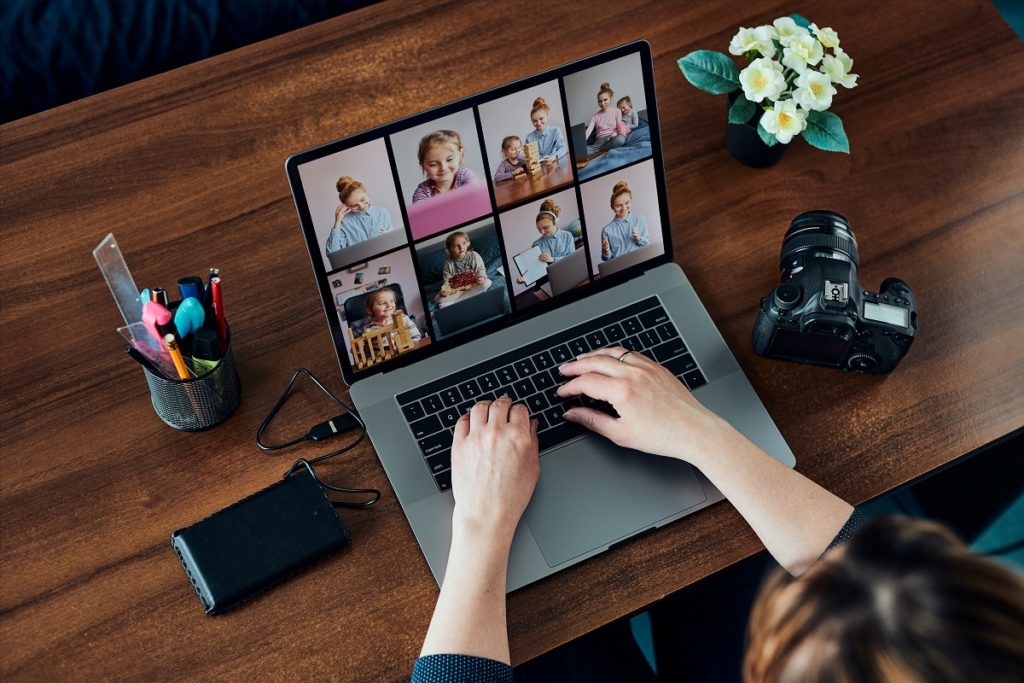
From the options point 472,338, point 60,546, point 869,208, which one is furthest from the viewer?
point 869,208

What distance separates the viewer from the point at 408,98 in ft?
4.28

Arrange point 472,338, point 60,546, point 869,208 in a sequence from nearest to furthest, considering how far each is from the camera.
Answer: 1. point 60,546
2. point 472,338
3. point 869,208

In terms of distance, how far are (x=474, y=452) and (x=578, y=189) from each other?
0.31m

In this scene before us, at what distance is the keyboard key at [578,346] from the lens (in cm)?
113

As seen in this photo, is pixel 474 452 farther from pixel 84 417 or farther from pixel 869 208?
pixel 869 208

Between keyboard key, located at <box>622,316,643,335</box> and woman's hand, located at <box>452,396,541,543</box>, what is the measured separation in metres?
0.16

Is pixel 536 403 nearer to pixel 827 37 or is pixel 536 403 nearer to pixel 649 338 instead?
pixel 649 338

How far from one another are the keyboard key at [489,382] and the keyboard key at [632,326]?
0.16 metres

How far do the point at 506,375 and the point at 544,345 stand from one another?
6 cm

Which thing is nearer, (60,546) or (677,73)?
(60,546)

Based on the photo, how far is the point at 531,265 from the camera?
3.66ft

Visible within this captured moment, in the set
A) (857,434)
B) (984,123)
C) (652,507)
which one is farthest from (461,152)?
(984,123)

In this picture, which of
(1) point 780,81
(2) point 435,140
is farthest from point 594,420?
(1) point 780,81

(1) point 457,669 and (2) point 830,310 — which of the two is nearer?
(1) point 457,669
